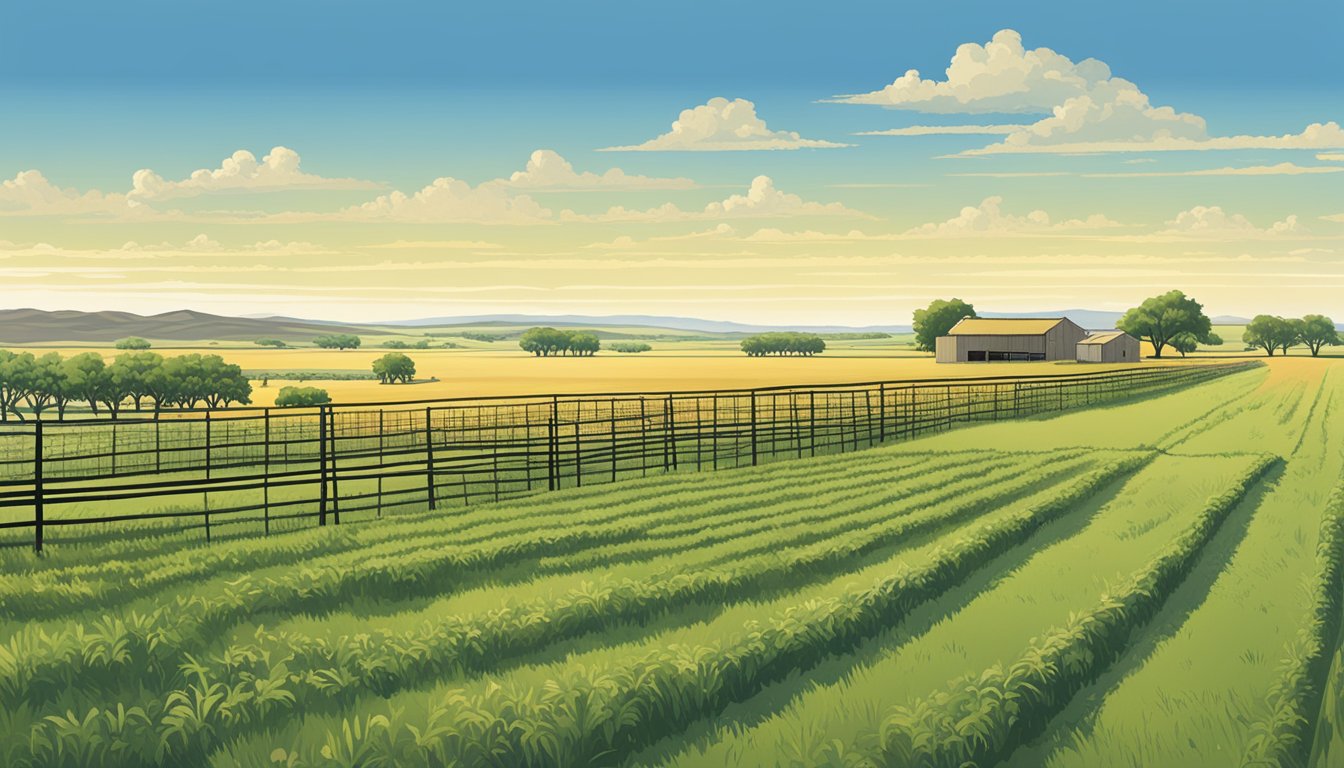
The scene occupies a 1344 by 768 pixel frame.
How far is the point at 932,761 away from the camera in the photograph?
30.5 ft

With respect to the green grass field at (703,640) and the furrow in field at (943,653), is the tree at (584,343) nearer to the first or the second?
the green grass field at (703,640)

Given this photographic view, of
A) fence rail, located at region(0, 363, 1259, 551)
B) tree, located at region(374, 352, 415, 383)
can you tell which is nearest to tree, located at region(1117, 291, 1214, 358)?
fence rail, located at region(0, 363, 1259, 551)

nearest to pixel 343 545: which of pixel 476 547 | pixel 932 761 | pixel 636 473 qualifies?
pixel 476 547

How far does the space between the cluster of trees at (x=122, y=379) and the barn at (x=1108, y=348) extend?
3264 inches

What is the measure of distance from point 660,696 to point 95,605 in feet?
27.8

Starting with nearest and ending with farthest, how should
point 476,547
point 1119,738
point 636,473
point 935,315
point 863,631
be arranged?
point 1119,738, point 863,631, point 476,547, point 636,473, point 935,315

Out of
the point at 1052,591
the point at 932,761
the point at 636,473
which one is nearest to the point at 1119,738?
the point at 932,761

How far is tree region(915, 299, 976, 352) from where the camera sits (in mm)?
156875

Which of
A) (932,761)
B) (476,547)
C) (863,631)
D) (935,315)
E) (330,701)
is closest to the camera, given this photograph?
(932,761)

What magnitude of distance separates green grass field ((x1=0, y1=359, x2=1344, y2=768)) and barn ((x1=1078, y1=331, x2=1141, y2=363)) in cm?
11246

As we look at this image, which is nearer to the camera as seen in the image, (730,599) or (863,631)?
(863,631)

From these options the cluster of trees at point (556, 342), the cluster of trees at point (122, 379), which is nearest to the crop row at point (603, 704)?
the cluster of trees at point (122, 379)

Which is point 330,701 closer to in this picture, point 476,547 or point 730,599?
point 730,599

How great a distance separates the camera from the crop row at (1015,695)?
9531mm
